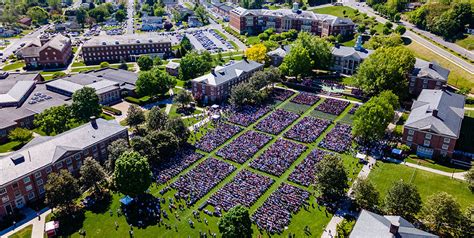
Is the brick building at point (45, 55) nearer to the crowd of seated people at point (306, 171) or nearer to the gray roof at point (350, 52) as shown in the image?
the gray roof at point (350, 52)

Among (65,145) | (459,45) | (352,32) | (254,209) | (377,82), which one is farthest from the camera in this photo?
(352,32)

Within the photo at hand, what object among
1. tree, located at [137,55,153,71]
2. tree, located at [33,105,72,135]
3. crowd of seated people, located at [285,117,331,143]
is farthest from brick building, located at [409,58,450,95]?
tree, located at [33,105,72,135]

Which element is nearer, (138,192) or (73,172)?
(138,192)

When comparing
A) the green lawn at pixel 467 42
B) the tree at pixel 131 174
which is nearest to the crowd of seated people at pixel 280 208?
the tree at pixel 131 174

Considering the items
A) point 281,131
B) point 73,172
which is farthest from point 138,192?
point 281,131

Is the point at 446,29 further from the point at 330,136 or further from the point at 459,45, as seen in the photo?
the point at 330,136

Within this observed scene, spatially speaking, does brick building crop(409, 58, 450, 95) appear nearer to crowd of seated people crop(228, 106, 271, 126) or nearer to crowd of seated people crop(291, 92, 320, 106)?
crowd of seated people crop(291, 92, 320, 106)

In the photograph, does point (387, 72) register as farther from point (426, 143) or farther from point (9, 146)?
point (9, 146)
